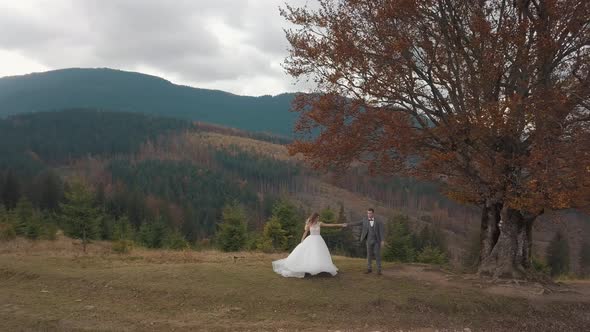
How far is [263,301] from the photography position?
1470 cm

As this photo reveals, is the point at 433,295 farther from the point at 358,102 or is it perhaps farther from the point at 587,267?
the point at 587,267

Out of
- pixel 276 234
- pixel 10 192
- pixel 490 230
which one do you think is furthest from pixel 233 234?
pixel 10 192

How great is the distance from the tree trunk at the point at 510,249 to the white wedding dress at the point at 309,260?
635 centimetres

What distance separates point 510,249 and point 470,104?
235 inches

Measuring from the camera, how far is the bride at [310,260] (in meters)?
16.5

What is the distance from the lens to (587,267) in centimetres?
7906

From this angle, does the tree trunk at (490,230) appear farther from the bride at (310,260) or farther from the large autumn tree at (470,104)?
the bride at (310,260)

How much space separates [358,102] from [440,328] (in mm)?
8307

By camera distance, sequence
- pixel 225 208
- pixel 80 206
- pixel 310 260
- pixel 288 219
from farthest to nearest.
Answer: pixel 225 208
pixel 288 219
pixel 80 206
pixel 310 260

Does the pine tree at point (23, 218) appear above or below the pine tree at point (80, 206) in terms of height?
below

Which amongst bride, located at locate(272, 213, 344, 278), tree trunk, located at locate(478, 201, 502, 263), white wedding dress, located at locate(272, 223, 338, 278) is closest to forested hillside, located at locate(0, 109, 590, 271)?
tree trunk, located at locate(478, 201, 502, 263)

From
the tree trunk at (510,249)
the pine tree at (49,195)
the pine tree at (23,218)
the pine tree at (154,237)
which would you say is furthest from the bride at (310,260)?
the pine tree at (49,195)

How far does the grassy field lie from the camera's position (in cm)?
1323

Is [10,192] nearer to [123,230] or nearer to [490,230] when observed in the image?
[123,230]
